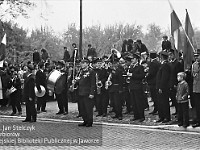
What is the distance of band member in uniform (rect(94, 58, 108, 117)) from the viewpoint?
1408 centimetres

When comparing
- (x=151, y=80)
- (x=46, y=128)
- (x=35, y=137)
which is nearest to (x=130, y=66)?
(x=151, y=80)

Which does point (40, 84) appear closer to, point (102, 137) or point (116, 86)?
point (116, 86)

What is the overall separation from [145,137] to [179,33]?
3.34 m

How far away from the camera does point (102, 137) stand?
10000 mm

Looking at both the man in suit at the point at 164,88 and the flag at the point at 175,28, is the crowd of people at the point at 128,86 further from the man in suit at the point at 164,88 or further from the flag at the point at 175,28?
the flag at the point at 175,28

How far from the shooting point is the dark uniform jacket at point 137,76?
12.6m

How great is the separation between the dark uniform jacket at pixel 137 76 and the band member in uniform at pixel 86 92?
4.62 feet

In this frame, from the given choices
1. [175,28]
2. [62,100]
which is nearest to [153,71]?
[175,28]

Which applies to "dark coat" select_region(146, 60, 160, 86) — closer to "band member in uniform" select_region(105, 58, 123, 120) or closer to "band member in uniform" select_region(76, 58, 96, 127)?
"band member in uniform" select_region(105, 58, 123, 120)

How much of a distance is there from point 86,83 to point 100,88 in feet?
7.33

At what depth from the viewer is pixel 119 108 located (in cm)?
1337

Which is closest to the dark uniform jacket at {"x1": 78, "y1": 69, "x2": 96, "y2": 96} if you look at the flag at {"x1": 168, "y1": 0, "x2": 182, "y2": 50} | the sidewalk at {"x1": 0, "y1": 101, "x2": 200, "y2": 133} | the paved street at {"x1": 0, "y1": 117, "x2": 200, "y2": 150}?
the paved street at {"x1": 0, "y1": 117, "x2": 200, "y2": 150}

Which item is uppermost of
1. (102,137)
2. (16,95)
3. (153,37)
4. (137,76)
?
(153,37)

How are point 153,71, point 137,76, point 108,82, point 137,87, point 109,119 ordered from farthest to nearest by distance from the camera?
point 108,82, point 109,119, point 153,71, point 137,87, point 137,76
